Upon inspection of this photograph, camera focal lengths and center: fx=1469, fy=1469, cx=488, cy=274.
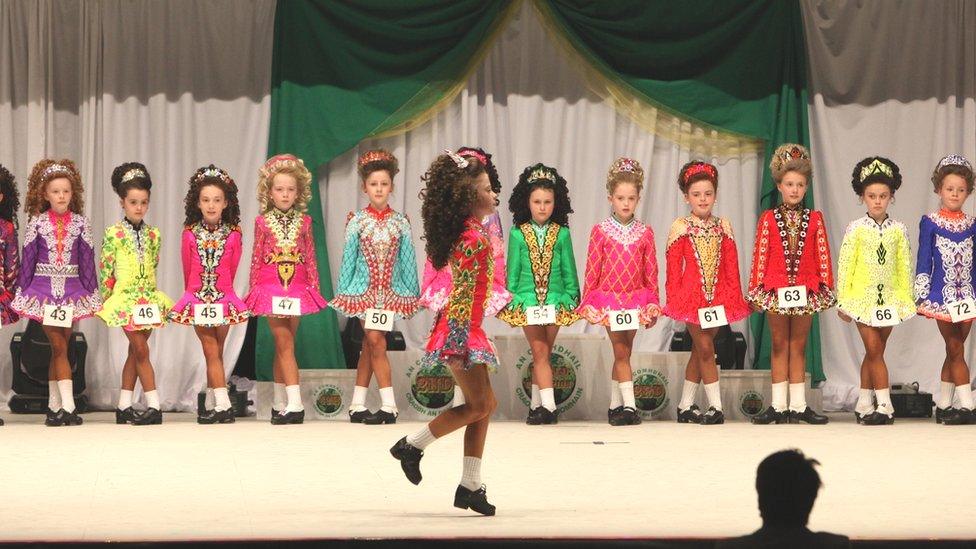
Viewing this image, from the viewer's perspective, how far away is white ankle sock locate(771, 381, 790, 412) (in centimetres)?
873

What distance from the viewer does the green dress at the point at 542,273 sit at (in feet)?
28.5

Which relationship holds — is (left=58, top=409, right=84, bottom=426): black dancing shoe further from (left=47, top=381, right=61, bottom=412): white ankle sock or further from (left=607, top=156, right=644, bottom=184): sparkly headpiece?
(left=607, top=156, right=644, bottom=184): sparkly headpiece

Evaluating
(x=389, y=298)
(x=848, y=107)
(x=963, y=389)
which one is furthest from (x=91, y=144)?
(x=963, y=389)

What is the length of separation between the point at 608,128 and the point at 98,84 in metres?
3.40

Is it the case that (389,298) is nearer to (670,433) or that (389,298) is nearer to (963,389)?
(670,433)

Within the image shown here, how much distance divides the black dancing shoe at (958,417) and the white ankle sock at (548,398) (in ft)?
7.60

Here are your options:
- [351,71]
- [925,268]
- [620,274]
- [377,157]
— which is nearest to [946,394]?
[925,268]

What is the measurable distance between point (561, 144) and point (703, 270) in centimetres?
169

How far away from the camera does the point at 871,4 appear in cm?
994

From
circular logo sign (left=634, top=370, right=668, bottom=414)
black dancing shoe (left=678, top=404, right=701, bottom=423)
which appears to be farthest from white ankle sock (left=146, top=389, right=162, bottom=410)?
black dancing shoe (left=678, top=404, right=701, bottom=423)

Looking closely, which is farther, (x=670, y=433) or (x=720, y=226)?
(x=720, y=226)

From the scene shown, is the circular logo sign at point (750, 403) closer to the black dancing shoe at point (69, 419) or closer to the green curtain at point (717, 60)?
the green curtain at point (717, 60)

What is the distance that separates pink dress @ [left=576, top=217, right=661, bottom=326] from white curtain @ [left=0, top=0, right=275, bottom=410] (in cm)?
239

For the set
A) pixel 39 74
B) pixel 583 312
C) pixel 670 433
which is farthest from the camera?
pixel 39 74
